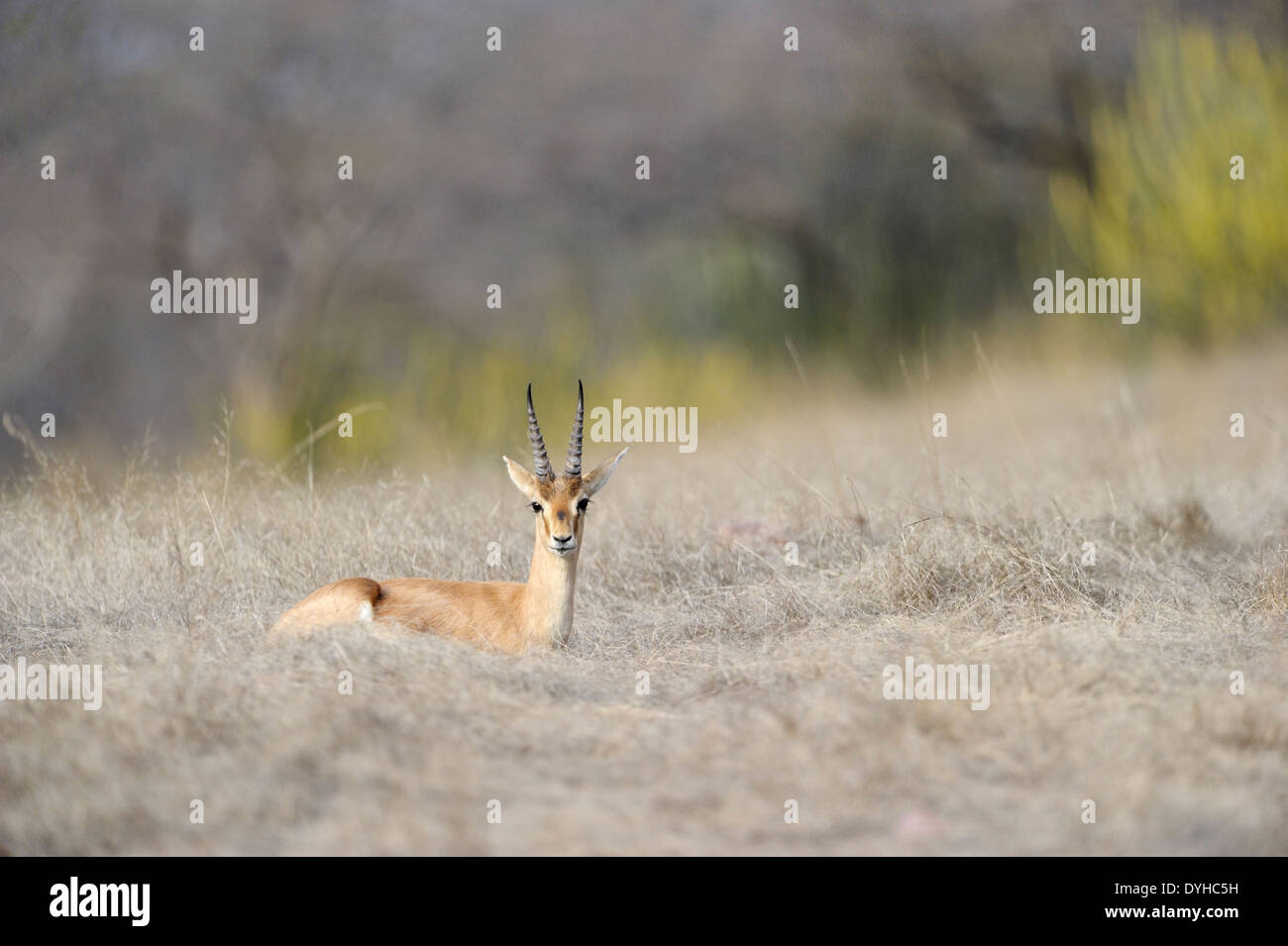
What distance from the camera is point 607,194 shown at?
19.2 metres

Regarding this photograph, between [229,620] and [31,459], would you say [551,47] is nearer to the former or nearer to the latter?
[31,459]

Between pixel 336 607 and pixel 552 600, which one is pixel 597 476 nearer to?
pixel 552 600

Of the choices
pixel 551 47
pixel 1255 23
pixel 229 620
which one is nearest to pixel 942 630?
pixel 229 620

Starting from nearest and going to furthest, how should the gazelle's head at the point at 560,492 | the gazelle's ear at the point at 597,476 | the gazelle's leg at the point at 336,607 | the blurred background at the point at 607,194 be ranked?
the gazelle's head at the point at 560,492
the gazelle's leg at the point at 336,607
the gazelle's ear at the point at 597,476
the blurred background at the point at 607,194

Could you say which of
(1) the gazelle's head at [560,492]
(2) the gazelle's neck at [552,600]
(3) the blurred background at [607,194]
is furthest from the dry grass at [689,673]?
(3) the blurred background at [607,194]

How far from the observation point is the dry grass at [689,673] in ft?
10.4

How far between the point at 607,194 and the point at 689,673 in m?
15.3

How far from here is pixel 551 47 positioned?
1952cm

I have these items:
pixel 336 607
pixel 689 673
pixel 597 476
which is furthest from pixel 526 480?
pixel 689 673

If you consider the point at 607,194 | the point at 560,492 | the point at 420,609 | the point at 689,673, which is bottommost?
the point at 689,673

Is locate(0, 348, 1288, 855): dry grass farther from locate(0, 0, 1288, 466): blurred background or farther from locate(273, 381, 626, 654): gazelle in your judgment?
locate(0, 0, 1288, 466): blurred background

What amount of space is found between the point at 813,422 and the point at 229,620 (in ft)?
24.0

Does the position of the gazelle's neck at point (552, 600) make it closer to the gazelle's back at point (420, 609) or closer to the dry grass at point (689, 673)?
the gazelle's back at point (420, 609)
